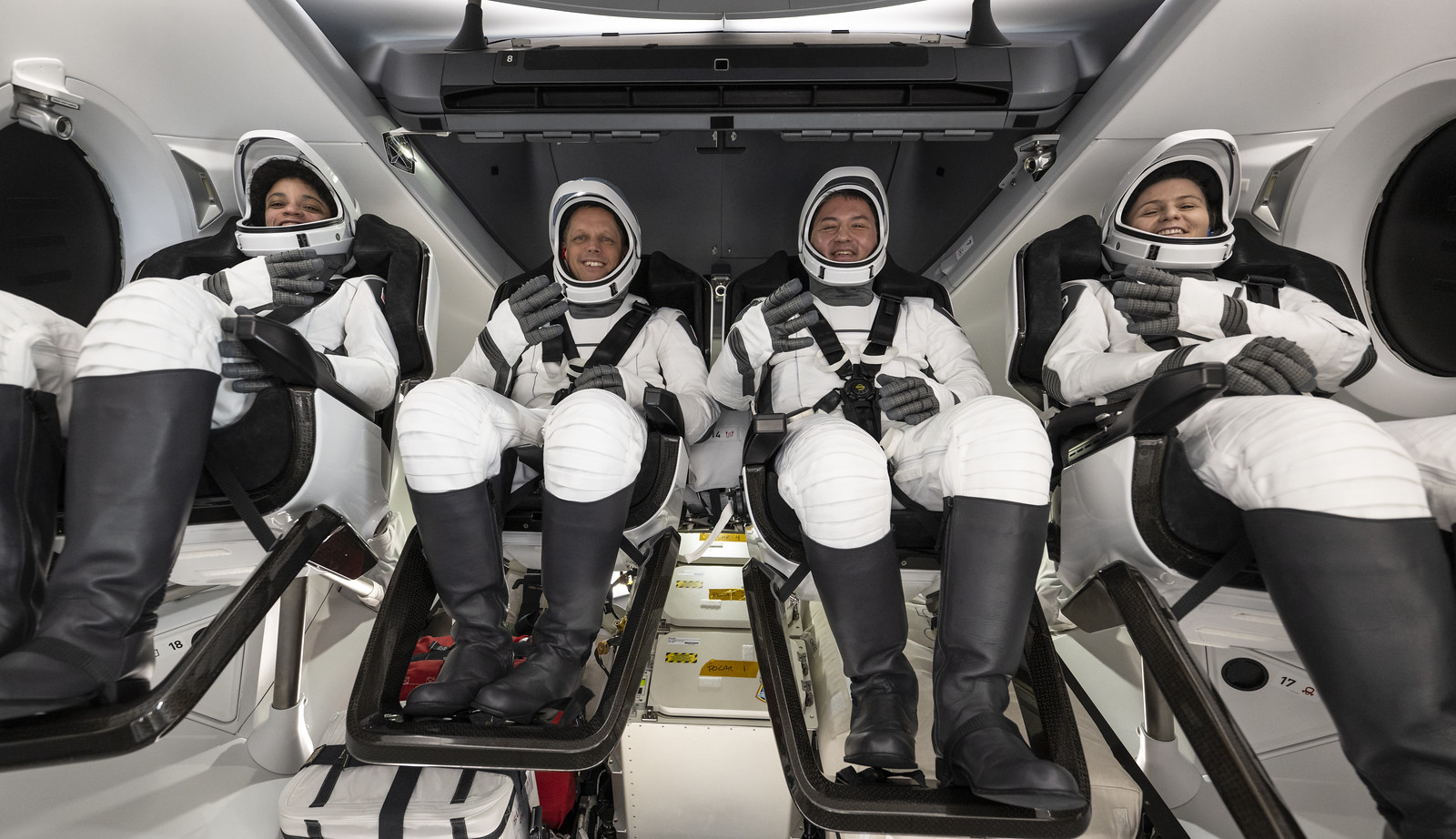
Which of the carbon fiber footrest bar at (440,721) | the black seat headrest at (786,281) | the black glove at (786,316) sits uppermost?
the black seat headrest at (786,281)

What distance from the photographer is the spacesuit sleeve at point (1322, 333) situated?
165 centimetres

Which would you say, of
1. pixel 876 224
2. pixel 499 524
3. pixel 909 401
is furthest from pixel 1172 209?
pixel 499 524

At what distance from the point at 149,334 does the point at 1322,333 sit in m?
2.55

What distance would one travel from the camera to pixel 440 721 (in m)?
1.29

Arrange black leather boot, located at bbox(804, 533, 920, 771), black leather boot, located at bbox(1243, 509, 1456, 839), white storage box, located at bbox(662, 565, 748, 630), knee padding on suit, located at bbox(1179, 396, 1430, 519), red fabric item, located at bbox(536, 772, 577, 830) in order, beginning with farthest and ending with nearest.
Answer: white storage box, located at bbox(662, 565, 748, 630)
red fabric item, located at bbox(536, 772, 577, 830)
black leather boot, located at bbox(804, 533, 920, 771)
knee padding on suit, located at bbox(1179, 396, 1430, 519)
black leather boot, located at bbox(1243, 509, 1456, 839)

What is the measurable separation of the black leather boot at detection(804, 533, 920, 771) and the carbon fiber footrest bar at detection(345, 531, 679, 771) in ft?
1.44

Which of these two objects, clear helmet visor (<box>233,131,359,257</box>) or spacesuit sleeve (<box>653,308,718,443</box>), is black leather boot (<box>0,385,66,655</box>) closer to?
clear helmet visor (<box>233,131,359,257</box>)

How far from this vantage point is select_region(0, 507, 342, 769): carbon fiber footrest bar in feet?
3.43

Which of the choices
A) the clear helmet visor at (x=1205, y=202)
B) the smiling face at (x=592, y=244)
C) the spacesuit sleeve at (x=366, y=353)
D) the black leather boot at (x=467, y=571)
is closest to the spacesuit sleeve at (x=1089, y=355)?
the clear helmet visor at (x=1205, y=202)

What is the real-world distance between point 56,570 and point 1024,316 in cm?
217

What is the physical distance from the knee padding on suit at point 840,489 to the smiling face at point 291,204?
67.1 inches

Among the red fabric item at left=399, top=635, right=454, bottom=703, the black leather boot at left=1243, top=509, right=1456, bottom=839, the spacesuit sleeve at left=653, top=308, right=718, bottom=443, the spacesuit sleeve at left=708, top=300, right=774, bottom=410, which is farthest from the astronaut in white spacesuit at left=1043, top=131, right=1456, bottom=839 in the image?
the red fabric item at left=399, top=635, right=454, bottom=703

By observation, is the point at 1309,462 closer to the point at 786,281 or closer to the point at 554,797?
the point at 786,281

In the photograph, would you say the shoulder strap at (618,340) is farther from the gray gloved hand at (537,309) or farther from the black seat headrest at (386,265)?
the black seat headrest at (386,265)
